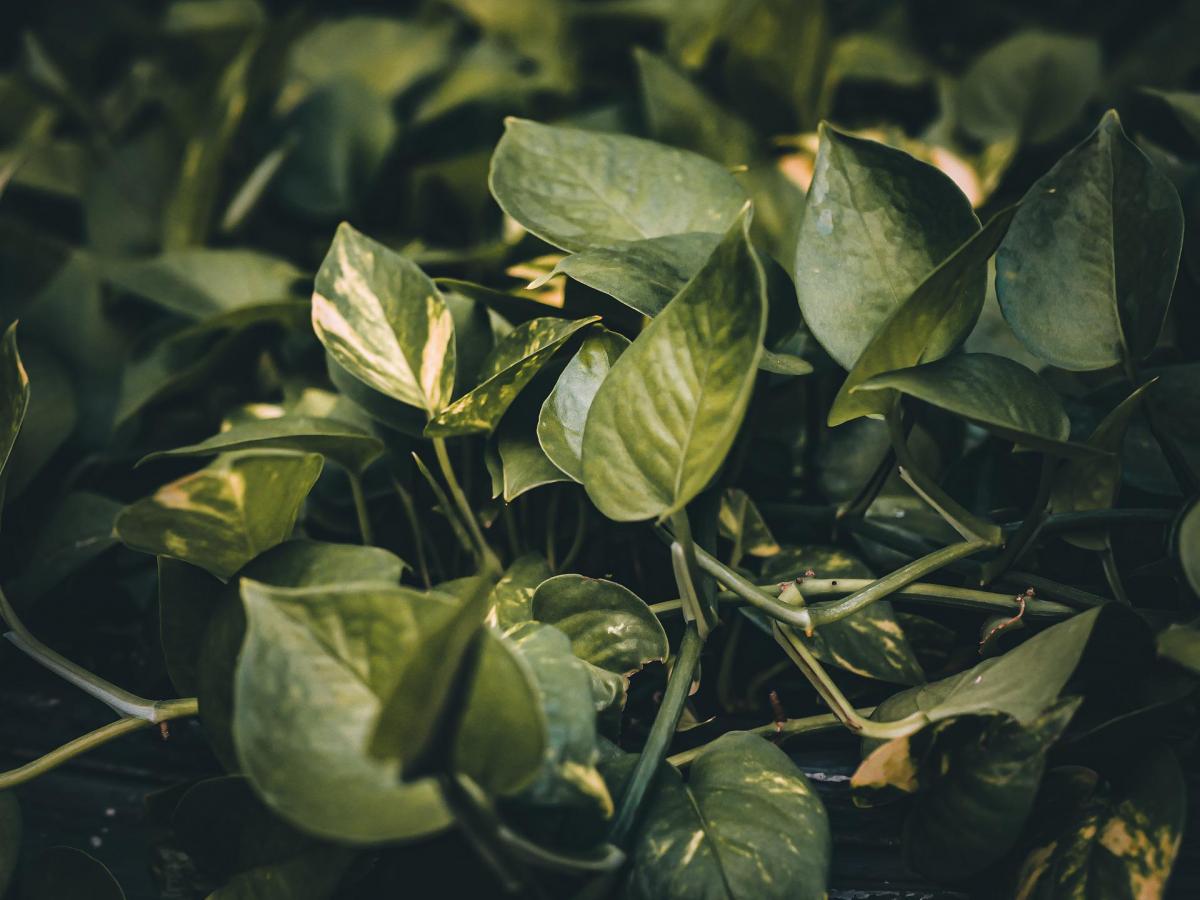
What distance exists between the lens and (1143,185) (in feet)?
1.19

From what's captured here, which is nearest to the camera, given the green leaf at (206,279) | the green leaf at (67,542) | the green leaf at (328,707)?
the green leaf at (328,707)

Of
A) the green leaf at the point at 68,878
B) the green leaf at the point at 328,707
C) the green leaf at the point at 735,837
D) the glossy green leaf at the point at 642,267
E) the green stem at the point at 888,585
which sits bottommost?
the green leaf at the point at 68,878

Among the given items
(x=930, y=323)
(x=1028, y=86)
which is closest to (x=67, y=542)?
(x=930, y=323)

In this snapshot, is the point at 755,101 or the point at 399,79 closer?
the point at 755,101

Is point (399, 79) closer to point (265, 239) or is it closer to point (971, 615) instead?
point (265, 239)

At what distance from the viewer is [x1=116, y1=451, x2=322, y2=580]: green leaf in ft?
1.01

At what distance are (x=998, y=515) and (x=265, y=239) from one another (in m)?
0.62

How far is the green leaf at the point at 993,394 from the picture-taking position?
30 cm

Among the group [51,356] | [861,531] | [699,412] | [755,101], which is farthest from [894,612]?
[51,356]

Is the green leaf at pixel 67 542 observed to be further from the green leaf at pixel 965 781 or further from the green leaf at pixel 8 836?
the green leaf at pixel 965 781

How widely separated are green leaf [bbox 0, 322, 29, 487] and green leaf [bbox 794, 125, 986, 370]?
1.07 ft

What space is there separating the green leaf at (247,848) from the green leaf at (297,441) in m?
0.13

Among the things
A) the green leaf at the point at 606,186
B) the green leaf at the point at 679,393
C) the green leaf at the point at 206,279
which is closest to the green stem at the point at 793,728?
the green leaf at the point at 679,393

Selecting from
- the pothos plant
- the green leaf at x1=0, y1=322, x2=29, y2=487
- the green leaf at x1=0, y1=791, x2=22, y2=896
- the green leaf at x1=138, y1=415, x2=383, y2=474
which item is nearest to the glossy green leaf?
the pothos plant
